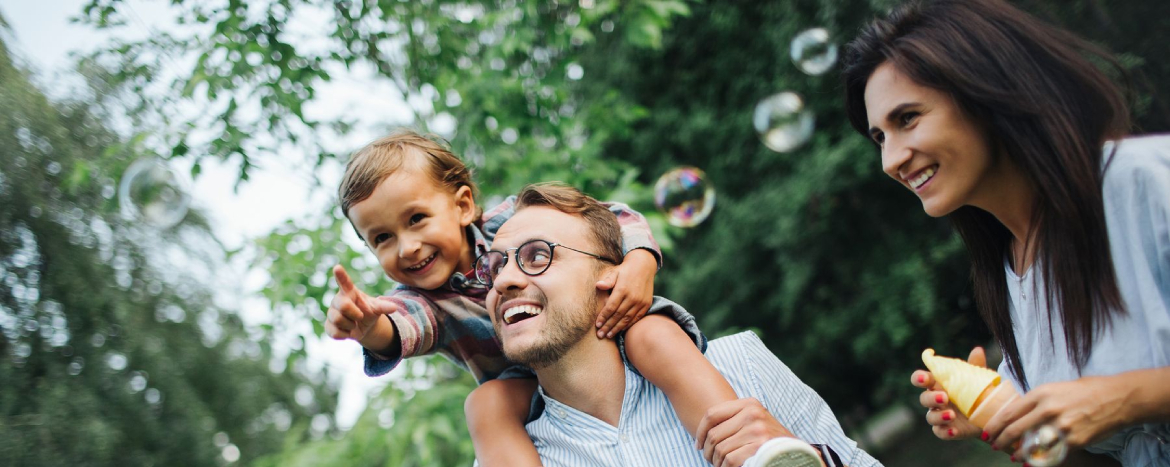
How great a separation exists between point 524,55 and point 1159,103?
3420 mm

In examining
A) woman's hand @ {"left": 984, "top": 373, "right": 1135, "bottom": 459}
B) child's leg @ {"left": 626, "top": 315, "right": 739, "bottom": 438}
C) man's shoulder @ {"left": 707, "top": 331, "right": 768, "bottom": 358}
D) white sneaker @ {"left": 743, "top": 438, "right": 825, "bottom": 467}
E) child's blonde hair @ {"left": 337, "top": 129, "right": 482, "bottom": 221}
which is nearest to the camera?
woman's hand @ {"left": 984, "top": 373, "right": 1135, "bottom": 459}

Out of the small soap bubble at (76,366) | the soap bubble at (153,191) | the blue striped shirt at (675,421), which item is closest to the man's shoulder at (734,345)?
the blue striped shirt at (675,421)

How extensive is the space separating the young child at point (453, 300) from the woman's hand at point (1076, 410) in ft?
1.94

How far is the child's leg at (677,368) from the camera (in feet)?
5.86

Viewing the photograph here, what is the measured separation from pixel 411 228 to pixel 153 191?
9.12 feet

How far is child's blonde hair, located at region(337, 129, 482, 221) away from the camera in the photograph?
227 centimetres

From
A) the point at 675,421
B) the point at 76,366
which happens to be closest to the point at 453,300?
the point at 675,421

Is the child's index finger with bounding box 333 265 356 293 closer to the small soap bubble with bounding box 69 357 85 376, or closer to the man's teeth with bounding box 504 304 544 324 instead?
the man's teeth with bounding box 504 304 544 324

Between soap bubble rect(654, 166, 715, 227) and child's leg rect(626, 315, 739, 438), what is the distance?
2160 mm

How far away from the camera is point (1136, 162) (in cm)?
140

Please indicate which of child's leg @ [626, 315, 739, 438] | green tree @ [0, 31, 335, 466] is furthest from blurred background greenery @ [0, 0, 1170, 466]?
child's leg @ [626, 315, 739, 438]

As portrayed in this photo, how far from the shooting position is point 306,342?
3912 millimetres

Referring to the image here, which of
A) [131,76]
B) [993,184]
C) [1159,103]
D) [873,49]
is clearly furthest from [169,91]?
[1159,103]

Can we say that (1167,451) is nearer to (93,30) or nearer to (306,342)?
(306,342)
